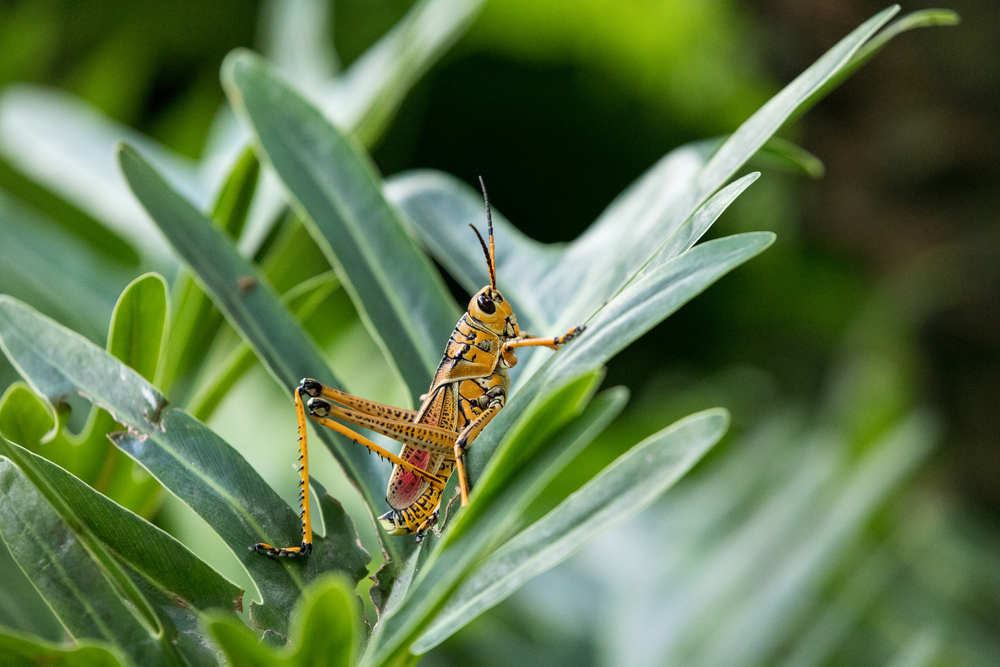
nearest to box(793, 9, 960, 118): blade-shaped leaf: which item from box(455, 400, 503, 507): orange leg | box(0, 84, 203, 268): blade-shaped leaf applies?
box(455, 400, 503, 507): orange leg

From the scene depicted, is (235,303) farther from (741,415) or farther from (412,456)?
(741,415)

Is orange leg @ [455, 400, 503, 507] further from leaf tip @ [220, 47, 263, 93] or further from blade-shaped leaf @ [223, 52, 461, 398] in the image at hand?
leaf tip @ [220, 47, 263, 93]

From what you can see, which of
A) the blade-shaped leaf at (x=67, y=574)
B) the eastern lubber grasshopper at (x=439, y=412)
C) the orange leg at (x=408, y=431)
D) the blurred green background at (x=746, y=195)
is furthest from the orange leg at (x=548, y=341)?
the blurred green background at (x=746, y=195)

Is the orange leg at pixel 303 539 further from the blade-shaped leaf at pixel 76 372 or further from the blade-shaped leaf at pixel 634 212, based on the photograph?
the blade-shaped leaf at pixel 634 212

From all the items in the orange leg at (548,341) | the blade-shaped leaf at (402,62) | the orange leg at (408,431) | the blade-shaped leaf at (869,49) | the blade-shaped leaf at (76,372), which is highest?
the blade-shaped leaf at (402,62)

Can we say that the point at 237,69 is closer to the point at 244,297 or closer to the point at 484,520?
the point at 244,297

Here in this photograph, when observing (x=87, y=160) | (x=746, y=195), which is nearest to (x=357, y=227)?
(x=87, y=160)

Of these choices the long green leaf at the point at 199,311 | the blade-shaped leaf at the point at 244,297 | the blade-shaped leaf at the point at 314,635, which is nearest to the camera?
the blade-shaped leaf at the point at 314,635
